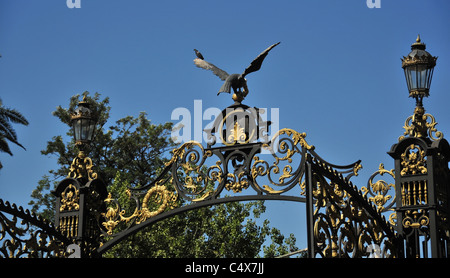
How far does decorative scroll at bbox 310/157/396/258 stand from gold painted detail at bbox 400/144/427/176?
1.98ft

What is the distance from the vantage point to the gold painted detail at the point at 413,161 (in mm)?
10547

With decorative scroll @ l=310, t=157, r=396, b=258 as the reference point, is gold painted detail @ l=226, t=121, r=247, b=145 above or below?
above

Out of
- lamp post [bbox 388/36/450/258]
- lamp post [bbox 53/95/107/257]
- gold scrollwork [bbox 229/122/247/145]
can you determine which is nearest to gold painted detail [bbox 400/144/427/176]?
lamp post [bbox 388/36/450/258]

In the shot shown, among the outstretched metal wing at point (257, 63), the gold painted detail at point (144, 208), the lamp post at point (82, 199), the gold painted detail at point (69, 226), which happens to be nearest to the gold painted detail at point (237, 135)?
the outstretched metal wing at point (257, 63)

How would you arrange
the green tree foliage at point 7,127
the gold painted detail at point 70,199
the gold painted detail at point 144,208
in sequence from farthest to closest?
the green tree foliage at point 7,127
the gold painted detail at point 70,199
the gold painted detail at point 144,208

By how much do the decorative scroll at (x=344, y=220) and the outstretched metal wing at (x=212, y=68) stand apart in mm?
2283

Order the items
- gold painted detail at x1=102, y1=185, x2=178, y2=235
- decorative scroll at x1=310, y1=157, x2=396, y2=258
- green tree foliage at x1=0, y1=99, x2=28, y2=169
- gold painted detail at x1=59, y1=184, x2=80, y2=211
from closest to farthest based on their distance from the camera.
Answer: decorative scroll at x1=310, y1=157, x2=396, y2=258 < gold painted detail at x1=102, y1=185, x2=178, y2=235 < gold painted detail at x1=59, y1=184, x2=80, y2=211 < green tree foliage at x1=0, y1=99, x2=28, y2=169

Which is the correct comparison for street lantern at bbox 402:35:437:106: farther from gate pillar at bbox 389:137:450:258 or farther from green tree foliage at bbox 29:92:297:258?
green tree foliage at bbox 29:92:297:258

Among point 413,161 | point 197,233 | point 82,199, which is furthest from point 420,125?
point 197,233

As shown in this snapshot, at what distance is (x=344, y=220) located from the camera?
10.1 meters

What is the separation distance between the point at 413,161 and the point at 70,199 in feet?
15.7

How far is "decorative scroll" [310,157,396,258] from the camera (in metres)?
9.59

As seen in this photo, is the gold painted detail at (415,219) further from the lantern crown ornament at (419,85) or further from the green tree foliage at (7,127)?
the green tree foliage at (7,127)

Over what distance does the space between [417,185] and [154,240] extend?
18.9 m
